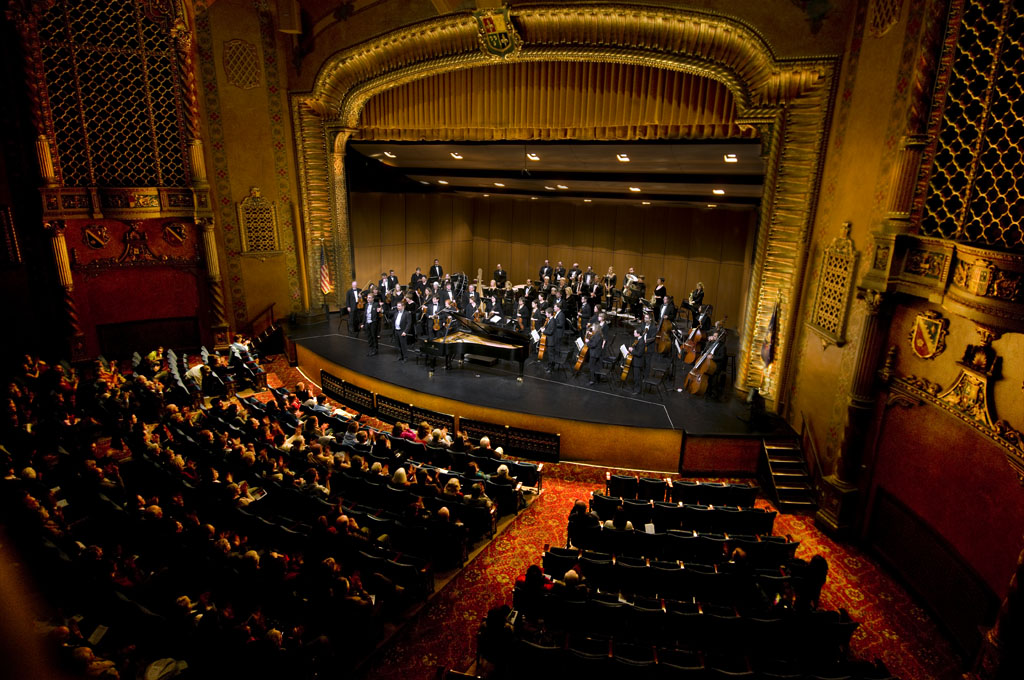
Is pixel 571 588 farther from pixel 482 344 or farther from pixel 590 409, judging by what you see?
pixel 482 344

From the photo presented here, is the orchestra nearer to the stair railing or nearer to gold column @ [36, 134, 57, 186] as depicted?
the stair railing

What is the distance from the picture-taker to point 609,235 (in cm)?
2030

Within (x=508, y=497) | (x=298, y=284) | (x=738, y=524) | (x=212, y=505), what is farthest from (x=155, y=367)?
(x=738, y=524)

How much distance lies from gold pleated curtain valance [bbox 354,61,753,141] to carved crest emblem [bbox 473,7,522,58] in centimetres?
62

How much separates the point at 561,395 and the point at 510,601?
479cm

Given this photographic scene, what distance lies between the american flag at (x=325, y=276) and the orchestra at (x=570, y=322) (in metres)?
0.67

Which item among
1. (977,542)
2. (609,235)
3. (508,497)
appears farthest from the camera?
(609,235)

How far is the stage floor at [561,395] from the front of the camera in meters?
9.88

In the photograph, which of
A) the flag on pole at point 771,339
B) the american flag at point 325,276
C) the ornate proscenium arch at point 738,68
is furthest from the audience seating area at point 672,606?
the american flag at point 325,276

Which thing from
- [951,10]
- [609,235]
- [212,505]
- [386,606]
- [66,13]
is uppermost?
[66,13]

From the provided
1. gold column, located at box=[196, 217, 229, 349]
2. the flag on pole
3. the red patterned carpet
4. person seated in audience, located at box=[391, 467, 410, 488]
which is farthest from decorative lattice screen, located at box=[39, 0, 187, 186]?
the flag on pole

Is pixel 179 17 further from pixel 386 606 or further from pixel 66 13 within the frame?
pixel 386 606

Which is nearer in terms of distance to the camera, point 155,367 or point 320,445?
point 320,445

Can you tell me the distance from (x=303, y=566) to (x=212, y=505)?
178 cm
